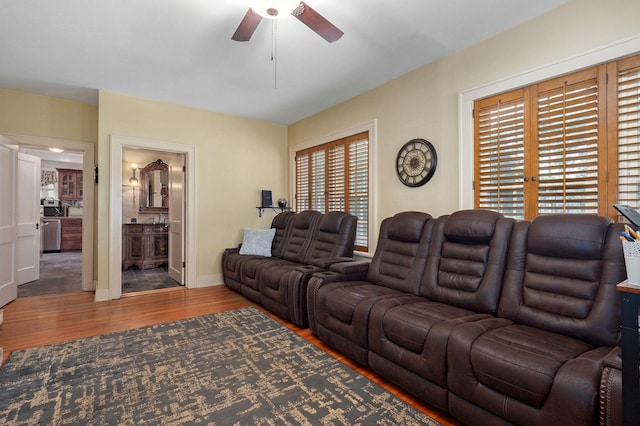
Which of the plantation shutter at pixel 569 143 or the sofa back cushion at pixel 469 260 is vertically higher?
the plantation shutter at pixel 569 143

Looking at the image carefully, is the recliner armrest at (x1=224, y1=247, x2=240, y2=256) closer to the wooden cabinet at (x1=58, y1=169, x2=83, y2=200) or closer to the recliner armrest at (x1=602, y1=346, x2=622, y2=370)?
the recliner armrest at (x1=602, y1=346, x2=622, y2=370)

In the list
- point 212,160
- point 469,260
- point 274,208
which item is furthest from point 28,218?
point 469,260

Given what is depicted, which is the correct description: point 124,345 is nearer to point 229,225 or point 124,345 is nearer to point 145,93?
point 229,225

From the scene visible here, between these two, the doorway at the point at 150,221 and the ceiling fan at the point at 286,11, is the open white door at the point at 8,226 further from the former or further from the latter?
the ceiling fan at the point at 286,11

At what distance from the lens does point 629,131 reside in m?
2.15

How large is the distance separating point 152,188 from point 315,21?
6301mm

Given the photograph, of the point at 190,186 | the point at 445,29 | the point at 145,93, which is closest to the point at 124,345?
the point at 190,186

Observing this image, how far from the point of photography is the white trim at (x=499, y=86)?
2180 millimetres

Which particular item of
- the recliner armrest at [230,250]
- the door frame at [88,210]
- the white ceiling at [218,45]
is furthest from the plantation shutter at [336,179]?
the door frame at [88,210]

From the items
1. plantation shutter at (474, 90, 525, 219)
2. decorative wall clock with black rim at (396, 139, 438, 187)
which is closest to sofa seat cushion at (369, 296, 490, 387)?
plantation shutter at (474, 90, 525, 219)

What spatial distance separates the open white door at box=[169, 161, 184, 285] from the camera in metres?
5.05

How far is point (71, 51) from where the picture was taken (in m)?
3.15

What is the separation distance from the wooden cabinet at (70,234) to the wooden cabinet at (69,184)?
0.98m

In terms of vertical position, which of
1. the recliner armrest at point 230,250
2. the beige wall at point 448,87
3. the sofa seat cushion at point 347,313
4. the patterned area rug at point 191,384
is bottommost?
the patterned area rug at point 191,384
